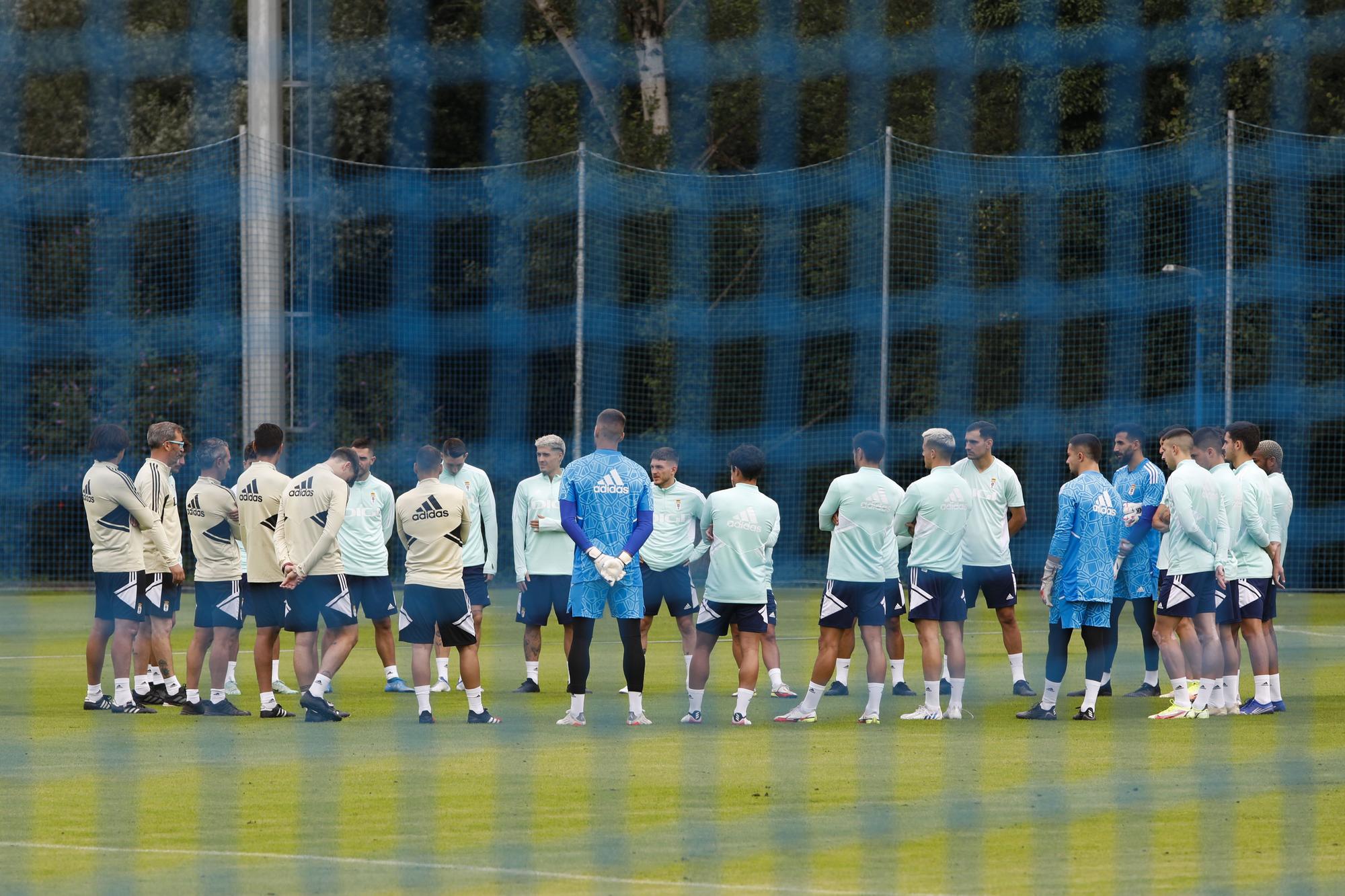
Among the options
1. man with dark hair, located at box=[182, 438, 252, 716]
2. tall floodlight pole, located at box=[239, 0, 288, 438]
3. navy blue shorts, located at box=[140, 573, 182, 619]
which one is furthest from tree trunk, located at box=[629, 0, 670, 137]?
man with dark hair, located at box=[182, 438, 252, 716]

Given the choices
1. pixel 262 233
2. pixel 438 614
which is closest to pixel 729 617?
pixel 438 614

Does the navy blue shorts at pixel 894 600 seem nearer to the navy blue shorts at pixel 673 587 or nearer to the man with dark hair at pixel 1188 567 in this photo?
the navy blue shorts at pixel 673 587

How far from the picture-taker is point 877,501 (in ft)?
39.1

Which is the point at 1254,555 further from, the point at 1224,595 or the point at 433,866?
the point at 433,866

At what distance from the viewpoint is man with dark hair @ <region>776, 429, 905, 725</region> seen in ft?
38.9

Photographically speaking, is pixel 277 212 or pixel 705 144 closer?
pixel 277 212

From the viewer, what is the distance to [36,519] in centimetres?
2830

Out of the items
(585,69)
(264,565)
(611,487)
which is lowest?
(264,565)

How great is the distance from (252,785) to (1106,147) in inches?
833

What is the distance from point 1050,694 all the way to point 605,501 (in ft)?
9.96

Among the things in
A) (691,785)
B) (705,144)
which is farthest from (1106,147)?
(691,785)

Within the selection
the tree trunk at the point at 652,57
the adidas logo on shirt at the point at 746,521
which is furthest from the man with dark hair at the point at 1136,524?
the tree trunk at the point at 652,57

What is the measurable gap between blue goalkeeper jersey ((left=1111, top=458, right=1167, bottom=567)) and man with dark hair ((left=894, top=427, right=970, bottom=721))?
126cm

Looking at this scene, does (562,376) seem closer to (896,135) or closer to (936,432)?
(896,135)
